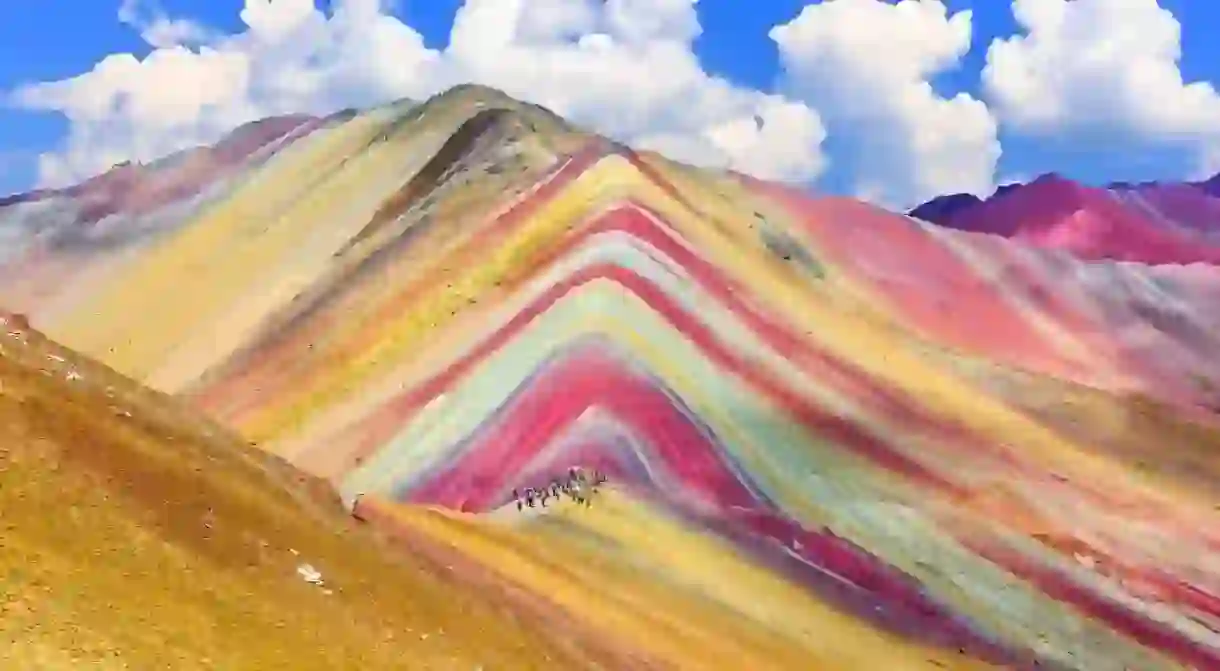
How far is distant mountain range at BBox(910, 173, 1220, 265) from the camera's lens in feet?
472

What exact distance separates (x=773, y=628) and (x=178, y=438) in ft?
100

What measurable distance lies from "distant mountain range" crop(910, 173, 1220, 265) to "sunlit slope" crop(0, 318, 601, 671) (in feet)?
378

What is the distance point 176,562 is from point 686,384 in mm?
49944

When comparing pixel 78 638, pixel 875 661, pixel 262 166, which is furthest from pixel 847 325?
pixel 78 638

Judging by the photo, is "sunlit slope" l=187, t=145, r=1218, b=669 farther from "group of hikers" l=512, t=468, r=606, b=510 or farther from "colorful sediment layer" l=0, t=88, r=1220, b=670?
"group of hikers" l=512, t=468, r=606, b=510

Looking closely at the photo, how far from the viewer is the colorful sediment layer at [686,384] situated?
62.7 metres

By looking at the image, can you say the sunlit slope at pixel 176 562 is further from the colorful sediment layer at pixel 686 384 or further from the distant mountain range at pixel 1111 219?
the distant mountain range at pixel 1111 219

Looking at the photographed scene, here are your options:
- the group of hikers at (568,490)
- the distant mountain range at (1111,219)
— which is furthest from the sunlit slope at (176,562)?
the distant mountain range at (1111,219)

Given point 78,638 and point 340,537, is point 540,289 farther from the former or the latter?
point 78,638

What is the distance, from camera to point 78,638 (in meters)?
22.5

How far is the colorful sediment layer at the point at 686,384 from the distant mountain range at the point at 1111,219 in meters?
21.3

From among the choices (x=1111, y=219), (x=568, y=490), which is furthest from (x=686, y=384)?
(x=1111, y=219)

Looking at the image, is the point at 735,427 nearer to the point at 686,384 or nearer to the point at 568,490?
the point at 686,384

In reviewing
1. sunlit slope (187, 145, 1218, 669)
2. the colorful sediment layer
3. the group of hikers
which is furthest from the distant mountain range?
the group of hikers
